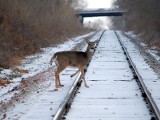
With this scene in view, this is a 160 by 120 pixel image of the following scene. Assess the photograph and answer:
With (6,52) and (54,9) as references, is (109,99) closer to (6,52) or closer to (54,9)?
(6,52)

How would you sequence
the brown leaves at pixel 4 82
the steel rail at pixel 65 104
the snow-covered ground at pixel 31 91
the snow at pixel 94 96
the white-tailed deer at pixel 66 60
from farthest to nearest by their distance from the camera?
the brown leaves at pixel 4 82 → the white-tailed deer at pixel 66 60 → the snow-covered ground at pixel 31 91 → the snow at pixel 94 96 → the steel rail at pixel 65 104

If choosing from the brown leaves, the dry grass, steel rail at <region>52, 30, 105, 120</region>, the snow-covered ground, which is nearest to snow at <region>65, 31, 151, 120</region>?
steel rail at <region>52, 30, 105, 120</region>

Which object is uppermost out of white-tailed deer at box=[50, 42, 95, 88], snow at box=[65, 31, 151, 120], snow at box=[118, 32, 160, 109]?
white-tailed deer at box=[50, 42, 95, 88]

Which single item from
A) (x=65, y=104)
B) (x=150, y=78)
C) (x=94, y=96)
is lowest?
(x=150, y=78)

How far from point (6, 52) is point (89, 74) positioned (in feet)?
16.5

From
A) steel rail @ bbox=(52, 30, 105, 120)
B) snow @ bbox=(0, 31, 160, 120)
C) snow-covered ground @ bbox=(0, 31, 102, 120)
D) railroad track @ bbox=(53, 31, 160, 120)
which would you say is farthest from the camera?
snow-covered ground @ bbox=(0, 31, 102, 120)

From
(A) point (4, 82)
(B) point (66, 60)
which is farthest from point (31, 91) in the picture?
(A) point (4, 82)

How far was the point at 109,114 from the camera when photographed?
27.8 ft

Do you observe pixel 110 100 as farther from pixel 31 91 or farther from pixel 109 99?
pixel 31 91

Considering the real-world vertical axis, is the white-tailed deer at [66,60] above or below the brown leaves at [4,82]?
above

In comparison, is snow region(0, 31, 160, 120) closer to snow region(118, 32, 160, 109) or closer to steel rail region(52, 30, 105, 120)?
snow region(118, 32, 160, 109)

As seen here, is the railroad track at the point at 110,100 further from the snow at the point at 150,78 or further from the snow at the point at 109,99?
the snow at the point at 150,78

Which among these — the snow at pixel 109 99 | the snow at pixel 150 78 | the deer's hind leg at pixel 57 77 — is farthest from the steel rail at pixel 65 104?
→ the snow at pixel 150 78

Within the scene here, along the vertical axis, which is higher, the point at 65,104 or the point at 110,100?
the point at 65,104
